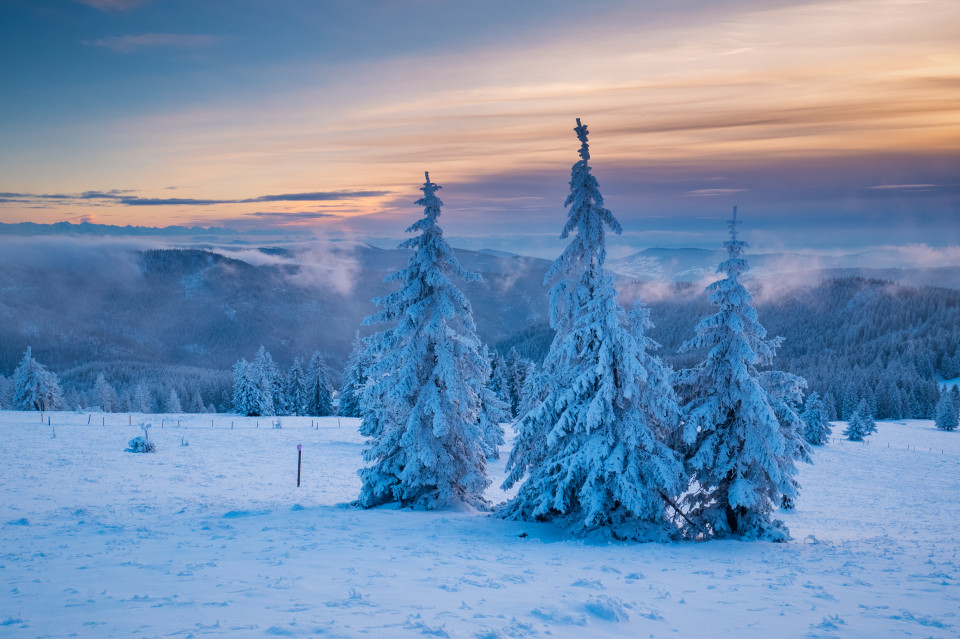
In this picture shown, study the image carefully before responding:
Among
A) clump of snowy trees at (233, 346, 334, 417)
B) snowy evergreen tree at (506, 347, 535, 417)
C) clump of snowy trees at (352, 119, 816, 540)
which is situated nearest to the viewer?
clump of snowy trees at (352, 119, 816, 540)

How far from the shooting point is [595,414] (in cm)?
1559

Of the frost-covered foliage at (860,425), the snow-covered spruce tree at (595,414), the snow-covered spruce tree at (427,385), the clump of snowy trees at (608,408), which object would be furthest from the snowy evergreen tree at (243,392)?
the frost-covered foliage at (860,425)

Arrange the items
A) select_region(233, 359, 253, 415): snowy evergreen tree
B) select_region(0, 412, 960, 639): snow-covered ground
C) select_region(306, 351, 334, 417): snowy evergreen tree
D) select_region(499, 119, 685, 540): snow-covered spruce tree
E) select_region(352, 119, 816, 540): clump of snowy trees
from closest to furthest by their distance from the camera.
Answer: select_region(0, 412, 960, 639): snow-covered ground → select_region(499, 119, 685, 540): snow-covered spruce tree → select_region(352, 119, 816, 540): clump of snowy trees → select_region(233, 359, 253, 415): snowy evergreen tree → select_region(306, 351, 334, 417): snowy evergreen tree

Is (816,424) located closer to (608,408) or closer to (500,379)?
(500,379)

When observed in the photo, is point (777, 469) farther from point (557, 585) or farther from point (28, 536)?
point (28, 536)

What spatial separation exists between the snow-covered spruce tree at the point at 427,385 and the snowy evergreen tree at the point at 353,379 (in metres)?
38.9

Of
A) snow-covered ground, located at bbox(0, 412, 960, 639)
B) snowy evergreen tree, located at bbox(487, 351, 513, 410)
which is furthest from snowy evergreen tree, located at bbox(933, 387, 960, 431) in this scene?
snow-covered ground, located at bbox(0, 412, 960, 639)

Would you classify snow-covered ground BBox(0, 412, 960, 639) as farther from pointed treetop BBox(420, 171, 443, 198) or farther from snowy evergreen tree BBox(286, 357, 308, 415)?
snowy evergreen tree BBox(286, 357, 308, 415)

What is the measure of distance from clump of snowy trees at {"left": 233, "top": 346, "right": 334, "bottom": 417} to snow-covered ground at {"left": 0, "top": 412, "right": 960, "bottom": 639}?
136 ft

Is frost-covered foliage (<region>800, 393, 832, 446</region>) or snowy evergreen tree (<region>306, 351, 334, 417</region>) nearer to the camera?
frost-covered foliage (<region>800, 393, 832, 446</region>)

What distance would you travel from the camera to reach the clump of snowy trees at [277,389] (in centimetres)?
6619

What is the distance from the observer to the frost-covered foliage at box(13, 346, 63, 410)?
60156 mm

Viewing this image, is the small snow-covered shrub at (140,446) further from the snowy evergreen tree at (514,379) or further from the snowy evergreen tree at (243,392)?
the snowy evergreen tree at (514,379)

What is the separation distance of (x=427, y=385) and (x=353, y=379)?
156ft
